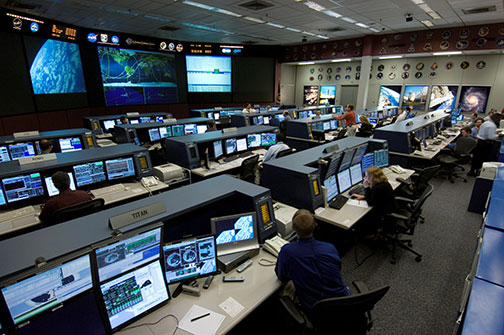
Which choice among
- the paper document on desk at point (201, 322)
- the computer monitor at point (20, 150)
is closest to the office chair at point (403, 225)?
the paper document on desk at point (201, 322)

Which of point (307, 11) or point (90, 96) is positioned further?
point (90, 96)

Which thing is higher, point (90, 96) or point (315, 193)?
point (90, 96)

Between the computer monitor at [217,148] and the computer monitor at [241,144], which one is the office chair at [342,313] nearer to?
the computer monitor at [217,148]

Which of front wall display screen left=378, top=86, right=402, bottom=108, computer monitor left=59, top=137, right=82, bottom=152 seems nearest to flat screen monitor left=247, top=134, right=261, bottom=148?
computer monitor left=59, top=137, right=82, bottom=152

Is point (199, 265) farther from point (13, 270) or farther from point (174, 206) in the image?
point (13, 270)

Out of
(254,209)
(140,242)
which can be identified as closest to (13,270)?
(140,242)

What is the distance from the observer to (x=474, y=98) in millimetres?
9992

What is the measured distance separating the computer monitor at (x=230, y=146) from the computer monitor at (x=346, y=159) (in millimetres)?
2371

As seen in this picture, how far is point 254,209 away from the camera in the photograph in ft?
7.53

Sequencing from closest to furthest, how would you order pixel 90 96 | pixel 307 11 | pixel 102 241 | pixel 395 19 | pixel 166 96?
pixel 102 241
pixel 307 11
pixel 395 19
pixel 90 96
pixel 166 96

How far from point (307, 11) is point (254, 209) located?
673 centimetres

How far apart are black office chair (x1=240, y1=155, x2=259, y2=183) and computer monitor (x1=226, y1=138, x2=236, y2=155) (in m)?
0.80

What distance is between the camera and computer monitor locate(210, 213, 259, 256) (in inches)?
84.1

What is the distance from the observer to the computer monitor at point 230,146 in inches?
208
